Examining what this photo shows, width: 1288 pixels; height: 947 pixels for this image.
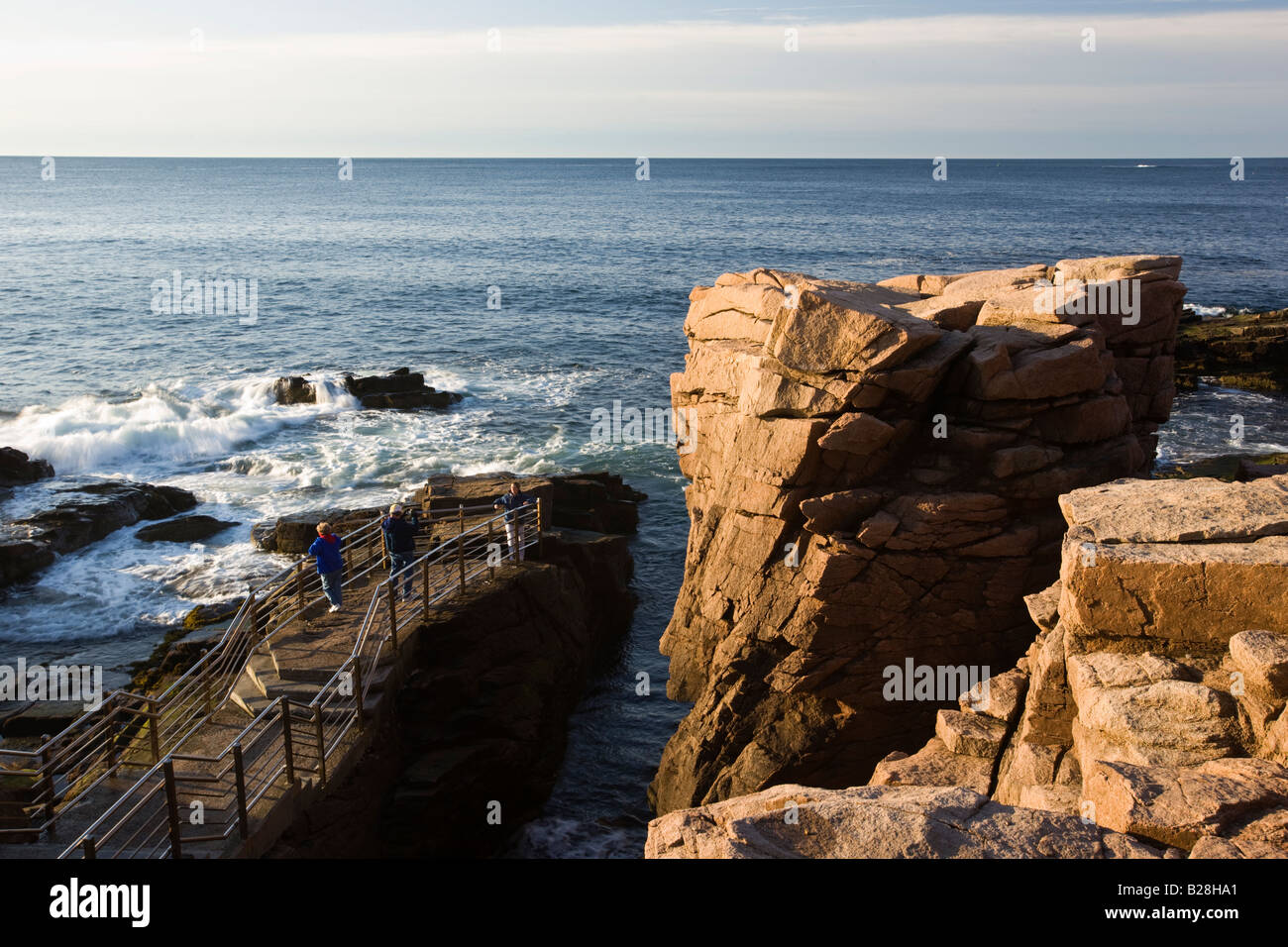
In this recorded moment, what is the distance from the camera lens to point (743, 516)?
1658 cm

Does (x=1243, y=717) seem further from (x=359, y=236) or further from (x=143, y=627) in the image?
(x=359, y=236)

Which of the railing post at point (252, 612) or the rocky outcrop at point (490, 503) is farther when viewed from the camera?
the rocky outcrop at point (490, 503)

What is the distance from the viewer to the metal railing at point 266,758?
10.7 meters

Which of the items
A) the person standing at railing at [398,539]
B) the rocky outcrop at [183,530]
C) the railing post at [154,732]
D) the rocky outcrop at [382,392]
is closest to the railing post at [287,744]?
the railing post at [154,732]

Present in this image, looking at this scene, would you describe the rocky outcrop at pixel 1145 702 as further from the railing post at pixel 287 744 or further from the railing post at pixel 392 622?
the railing post at pixel 392 622

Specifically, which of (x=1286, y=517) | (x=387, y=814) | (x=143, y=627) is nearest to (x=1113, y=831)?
(x=1286, y=517)

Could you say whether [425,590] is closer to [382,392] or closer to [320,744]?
Result: [320,744]

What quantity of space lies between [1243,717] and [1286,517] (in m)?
2.77

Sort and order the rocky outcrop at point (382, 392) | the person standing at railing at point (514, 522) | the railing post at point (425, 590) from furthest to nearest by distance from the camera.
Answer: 1. the rocky outcrop at point (382, 392)
2. the person standing at railing at point (514, 522)
3. the railing post at point (425, 590)

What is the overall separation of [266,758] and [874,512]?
31.3ft

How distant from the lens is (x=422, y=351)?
5322cm

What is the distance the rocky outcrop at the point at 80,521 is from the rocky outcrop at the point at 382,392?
11.7m

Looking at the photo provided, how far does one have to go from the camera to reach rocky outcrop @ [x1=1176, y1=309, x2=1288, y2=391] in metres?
44.6

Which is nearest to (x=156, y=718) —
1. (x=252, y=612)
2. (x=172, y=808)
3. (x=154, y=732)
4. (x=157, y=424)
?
(x=154, y=732)
